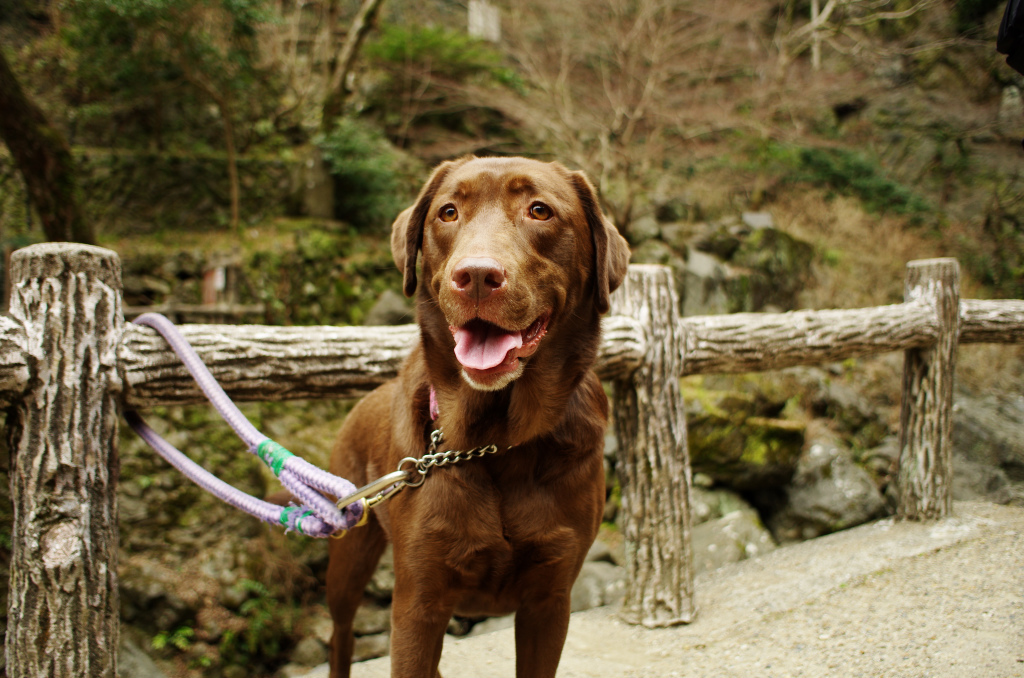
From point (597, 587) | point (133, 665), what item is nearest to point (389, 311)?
point (597, 587)

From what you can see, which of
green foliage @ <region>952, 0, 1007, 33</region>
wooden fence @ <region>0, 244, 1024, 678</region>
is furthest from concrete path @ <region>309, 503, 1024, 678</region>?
green foliage @ <region>952, 0, 1007, 33</region>

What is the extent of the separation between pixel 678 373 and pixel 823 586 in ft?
4.63

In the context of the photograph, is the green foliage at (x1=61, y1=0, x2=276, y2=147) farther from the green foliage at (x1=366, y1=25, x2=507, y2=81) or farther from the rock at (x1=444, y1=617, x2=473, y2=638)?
the rock at (x1=444, y1=617, x2=473, y2=638)

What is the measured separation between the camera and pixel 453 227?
6.21 ft

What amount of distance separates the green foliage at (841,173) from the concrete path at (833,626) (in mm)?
10179

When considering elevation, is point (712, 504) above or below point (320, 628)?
above

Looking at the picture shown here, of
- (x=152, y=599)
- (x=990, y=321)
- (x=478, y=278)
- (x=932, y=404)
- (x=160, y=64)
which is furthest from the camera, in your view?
(x=160, y=64)

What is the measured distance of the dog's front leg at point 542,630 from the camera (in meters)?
1.92

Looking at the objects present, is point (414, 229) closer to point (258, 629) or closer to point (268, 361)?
point (268, 361)

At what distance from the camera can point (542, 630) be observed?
1930 millimetres

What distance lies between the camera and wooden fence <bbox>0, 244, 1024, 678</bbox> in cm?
216

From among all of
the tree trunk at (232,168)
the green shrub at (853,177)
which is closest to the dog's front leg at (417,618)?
the tree trunk at (232,168)

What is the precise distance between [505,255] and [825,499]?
17.8 ft

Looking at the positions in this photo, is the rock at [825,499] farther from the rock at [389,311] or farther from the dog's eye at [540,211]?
the rock at [389,311]
